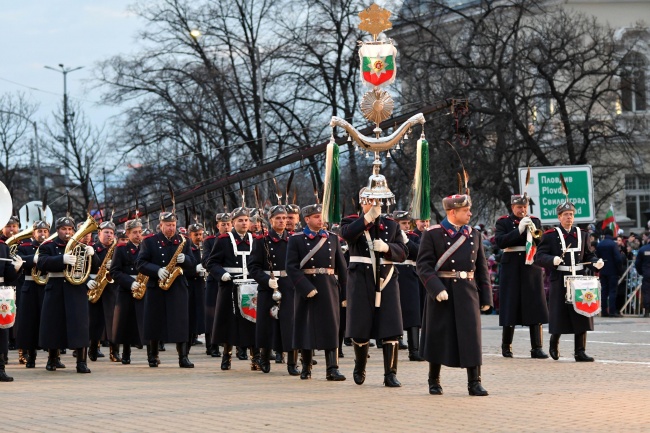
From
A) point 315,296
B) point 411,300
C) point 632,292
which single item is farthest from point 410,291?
point 632,292

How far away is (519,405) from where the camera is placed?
1249 centimetres

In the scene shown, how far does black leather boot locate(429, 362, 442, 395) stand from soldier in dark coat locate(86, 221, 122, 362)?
24.6 feet

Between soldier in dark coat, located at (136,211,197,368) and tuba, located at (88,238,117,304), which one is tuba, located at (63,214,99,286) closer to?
soldier in dark coat, located at (136,211,197,368)

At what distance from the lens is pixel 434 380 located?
13.6m

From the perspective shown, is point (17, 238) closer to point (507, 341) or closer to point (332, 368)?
point (332, 368)

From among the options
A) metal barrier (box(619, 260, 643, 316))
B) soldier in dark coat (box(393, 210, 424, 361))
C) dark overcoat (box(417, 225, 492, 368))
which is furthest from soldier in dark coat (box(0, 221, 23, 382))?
metal barrier (box(619, 260, 643, 316))

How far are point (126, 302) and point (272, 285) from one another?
3898mm

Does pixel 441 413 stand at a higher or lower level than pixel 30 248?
lower

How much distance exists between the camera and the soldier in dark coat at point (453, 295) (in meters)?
13.5

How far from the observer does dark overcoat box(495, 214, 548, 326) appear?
60.7ft

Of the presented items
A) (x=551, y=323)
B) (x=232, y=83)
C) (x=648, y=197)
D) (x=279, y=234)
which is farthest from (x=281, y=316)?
(x=648, y=197)

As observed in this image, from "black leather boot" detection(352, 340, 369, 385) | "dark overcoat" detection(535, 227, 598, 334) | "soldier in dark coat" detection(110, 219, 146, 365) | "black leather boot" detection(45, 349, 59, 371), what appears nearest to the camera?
"black leather boot" detection(352, 340, 369, 385)

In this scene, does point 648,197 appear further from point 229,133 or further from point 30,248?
point 30,248

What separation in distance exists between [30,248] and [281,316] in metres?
4.73
